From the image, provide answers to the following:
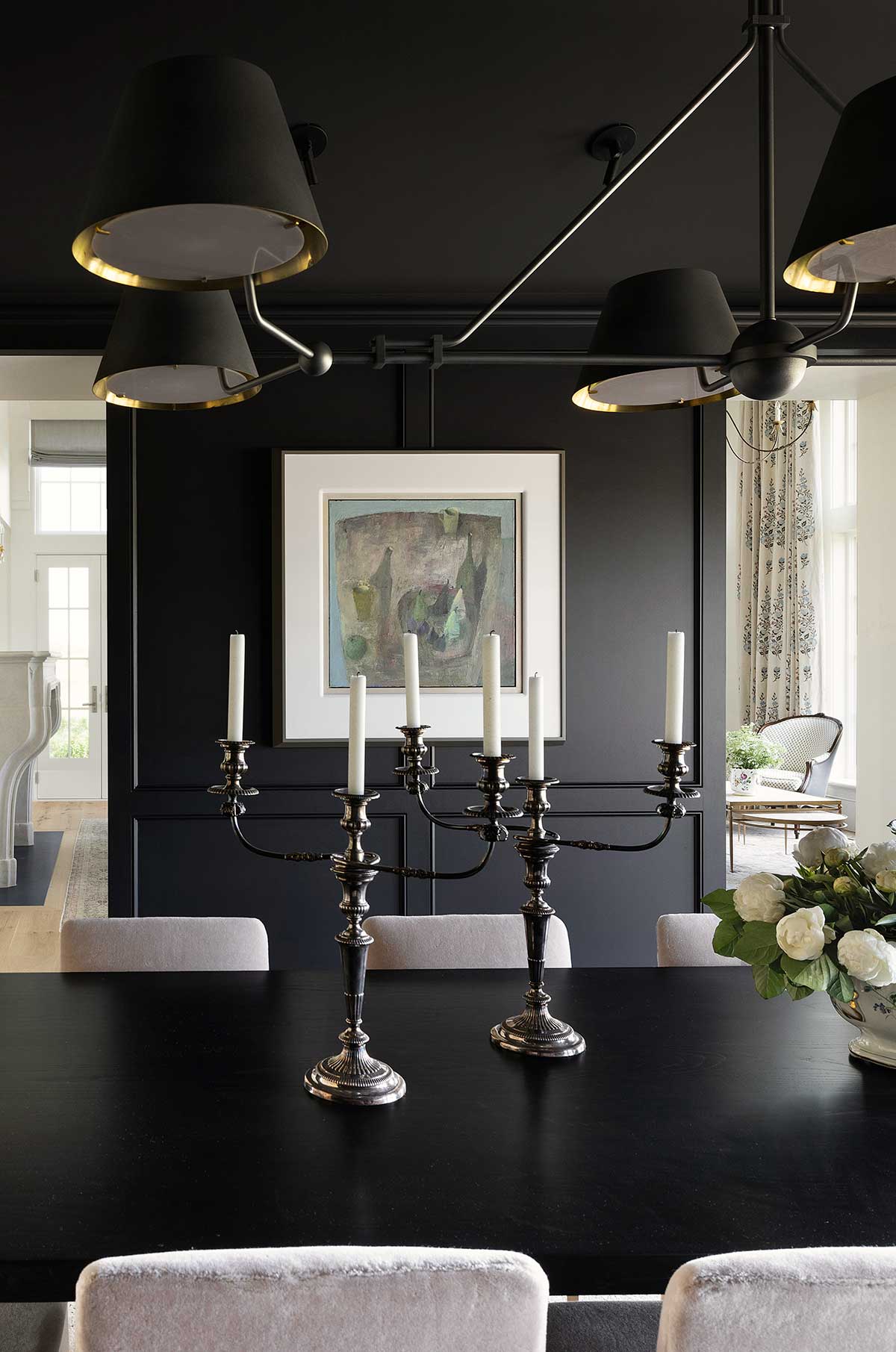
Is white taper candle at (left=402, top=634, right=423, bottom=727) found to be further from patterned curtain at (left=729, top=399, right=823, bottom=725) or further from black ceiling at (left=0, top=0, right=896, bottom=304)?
patterned curtain at (left=729, top=399, right=823, bottom=725)

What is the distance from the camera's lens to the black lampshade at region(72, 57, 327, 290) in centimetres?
110

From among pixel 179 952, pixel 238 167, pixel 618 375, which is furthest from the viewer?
pixel 179 952

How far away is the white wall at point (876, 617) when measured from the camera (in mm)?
4062

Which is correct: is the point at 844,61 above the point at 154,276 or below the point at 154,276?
above

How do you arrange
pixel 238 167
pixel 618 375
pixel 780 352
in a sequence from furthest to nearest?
pixel 618 375 < pixel 780 352 < pixel 238 167

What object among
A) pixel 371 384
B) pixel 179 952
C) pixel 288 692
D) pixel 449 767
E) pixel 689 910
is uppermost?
pixel 371 384

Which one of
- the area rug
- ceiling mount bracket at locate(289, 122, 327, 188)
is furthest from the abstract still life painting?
the area rug

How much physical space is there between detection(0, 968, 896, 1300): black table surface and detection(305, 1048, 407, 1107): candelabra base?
0.07ft

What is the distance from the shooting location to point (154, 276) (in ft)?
4.43

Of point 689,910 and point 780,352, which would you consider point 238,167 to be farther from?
point 689,910

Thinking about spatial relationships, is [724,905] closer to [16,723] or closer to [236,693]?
[236,693]

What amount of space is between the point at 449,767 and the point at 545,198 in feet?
5.95

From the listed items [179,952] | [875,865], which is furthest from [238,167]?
[179,952]

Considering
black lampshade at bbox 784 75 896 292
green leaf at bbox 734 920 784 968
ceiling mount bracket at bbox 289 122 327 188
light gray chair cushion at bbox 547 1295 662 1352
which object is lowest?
light gray chair cushion at bbox 547 1295 662 1352
